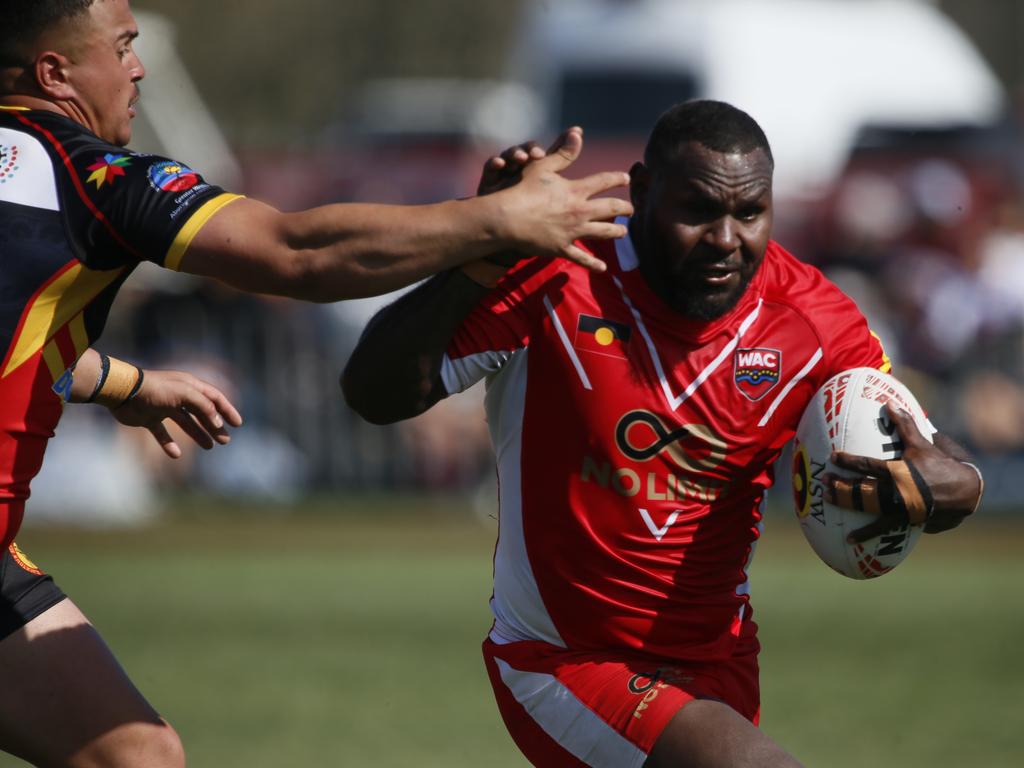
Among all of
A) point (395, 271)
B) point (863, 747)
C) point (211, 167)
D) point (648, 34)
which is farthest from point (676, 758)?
point (211, 167)

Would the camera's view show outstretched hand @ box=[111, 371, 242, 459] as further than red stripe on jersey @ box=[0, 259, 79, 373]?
Yes

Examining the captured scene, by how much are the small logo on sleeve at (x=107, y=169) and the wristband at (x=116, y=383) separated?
117cm

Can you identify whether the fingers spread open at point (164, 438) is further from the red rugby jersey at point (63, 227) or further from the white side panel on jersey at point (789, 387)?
the white side panel on jersey at point (789, 387)

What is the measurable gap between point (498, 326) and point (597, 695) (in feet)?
3.62

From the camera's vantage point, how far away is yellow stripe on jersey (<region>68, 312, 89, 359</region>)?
415cm

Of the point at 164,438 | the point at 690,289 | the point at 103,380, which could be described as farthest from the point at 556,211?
the point at 164,438

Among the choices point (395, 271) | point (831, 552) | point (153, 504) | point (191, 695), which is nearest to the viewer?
point (395, 271)

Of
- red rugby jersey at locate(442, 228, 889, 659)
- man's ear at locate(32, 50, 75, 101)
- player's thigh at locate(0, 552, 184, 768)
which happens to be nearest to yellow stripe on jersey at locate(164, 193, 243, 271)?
man's ear at locate(32, 50, 75, 101)

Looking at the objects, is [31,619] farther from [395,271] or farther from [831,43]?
[831,43]

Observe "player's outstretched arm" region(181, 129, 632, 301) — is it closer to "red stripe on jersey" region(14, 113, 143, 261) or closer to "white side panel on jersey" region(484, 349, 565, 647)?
"red stripe on jersey" region(14, 113, 143, 261)

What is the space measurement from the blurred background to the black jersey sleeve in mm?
4323

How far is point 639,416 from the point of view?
476 cm

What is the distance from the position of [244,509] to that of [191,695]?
25.4 ft

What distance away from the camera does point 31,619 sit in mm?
4609
